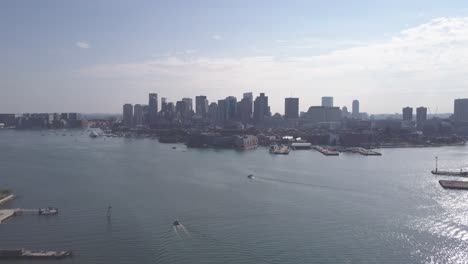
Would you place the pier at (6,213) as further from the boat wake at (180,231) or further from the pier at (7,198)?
the boat wake at (180,231)

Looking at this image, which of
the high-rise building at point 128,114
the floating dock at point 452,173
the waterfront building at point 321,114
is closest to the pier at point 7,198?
the floating dock at point 452,173

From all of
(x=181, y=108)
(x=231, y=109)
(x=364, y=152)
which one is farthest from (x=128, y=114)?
(x=364, y=152)

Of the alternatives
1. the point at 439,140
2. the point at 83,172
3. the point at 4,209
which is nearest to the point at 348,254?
the point at 4,209

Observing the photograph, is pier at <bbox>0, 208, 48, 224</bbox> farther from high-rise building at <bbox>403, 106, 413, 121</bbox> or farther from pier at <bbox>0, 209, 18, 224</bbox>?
high-rise building at <bbox>403, 106, 413, 121</bbox>

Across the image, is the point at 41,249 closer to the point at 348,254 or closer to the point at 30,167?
the point at 348,254

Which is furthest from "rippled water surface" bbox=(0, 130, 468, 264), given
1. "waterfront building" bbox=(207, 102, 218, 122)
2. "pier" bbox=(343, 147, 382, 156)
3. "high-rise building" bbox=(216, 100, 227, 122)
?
"waterfront building" bbox=(207, 102, 218, 122)

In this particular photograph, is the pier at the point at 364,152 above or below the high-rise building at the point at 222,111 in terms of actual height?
below
